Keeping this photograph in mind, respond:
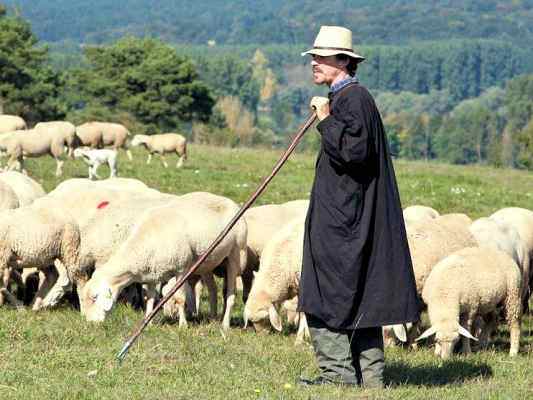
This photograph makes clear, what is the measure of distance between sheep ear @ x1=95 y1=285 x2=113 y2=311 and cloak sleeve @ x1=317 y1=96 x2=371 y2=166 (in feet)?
11.7

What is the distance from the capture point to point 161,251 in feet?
34.8

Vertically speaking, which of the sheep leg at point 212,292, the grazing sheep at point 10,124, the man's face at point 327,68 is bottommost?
the grazing sheep at point 10,124

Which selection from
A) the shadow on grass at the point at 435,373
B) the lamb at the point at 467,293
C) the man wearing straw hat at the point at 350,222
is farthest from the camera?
the lamb at the point at 467,293

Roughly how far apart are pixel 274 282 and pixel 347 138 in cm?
350

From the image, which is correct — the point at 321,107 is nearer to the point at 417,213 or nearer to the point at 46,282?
the point at 46,282

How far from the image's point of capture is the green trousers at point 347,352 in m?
7.89

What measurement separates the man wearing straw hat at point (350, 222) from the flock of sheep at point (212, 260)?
2025 millimetres

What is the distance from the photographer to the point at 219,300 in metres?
13.7

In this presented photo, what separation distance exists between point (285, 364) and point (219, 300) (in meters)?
4.81

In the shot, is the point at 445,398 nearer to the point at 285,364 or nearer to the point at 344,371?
the point at 344,371

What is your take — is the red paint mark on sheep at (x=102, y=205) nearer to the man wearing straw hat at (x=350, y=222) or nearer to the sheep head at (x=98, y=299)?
the sheep head at (x=98, y=299)

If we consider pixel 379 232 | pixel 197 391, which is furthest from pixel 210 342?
pixel 379 232

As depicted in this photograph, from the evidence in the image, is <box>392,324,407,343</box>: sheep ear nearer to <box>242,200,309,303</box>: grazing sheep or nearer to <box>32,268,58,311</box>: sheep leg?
<box>242,200,309,303</box>: grazing sheep

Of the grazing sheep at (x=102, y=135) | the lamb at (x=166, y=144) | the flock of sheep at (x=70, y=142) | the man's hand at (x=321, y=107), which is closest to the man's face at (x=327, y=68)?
the man's hand at (x=321, y=107)
